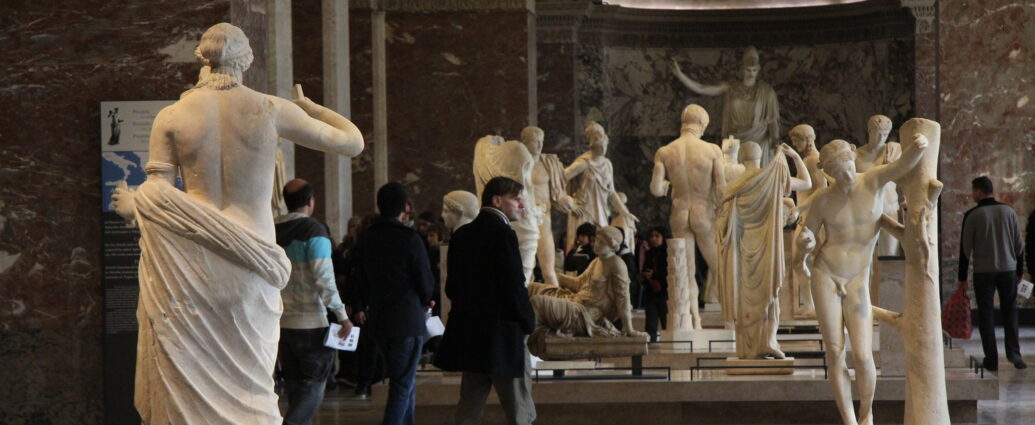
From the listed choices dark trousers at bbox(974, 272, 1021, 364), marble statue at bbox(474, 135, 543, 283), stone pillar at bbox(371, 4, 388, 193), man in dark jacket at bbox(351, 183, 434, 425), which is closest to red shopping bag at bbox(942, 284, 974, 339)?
dark trousers at bbox(974, 272, 1021, 364)

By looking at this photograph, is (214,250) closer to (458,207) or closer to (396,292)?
(396,292)

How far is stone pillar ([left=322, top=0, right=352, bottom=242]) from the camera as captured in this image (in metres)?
14.9

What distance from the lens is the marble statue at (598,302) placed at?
1056 centimetres

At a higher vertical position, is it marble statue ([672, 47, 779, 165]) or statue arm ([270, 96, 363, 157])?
marble statue ([672, 47, 779, 165])

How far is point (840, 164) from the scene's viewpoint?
821 cm

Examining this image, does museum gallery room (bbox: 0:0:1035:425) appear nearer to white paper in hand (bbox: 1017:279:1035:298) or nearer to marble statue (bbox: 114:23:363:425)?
marble statue (bbox: 114:23:363:425)

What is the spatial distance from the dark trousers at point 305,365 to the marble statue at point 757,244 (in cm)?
408

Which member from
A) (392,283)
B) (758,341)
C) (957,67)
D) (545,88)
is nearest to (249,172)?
(392,283)

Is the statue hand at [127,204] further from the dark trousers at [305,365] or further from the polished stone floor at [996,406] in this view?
the polished stone floor at [996,406]

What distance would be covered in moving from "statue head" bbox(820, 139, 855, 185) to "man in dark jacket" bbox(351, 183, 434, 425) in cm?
222

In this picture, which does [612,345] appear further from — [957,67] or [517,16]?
[517,16]

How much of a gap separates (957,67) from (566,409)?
5.71 meters

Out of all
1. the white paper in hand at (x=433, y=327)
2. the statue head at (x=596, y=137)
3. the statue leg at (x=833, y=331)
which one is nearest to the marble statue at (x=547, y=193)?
the statue head at (x=596, y=137)

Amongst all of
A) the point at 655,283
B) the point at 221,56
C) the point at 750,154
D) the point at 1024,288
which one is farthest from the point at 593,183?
the point at 221,56
